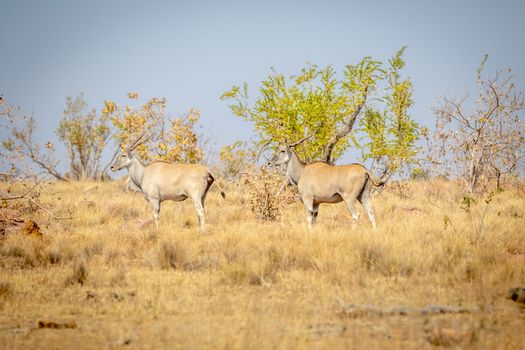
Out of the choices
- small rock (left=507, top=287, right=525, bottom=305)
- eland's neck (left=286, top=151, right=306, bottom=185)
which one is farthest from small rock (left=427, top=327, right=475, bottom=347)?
eland's neck (left=286, top=151, right=306, bottom=185)

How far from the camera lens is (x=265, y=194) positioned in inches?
650

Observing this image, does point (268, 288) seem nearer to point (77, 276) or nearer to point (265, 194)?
point (77, 276)

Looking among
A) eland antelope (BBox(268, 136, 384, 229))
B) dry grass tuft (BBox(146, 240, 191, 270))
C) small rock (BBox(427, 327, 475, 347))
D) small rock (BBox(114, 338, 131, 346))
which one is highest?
eland antelope (BBox(268, 136, 384, 229))

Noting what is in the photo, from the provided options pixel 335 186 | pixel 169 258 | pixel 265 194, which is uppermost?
pixel 335 186

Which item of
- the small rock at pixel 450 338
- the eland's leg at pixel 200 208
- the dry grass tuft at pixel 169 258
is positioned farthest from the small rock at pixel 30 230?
the small rock at pixel 450 338

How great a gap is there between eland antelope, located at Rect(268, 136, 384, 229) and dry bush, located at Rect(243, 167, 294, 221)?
1.50 meters

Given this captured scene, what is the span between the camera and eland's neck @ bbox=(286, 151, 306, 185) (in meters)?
15.3

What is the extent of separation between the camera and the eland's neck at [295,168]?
50.2 ft

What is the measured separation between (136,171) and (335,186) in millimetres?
5895

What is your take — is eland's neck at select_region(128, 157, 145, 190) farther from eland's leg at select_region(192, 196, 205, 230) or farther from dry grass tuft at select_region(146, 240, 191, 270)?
dry grass tuft at select_region(146, 240, 191, 270)

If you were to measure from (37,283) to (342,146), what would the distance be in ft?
56.5

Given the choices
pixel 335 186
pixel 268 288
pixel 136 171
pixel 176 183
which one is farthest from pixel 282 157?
pixel 268 288

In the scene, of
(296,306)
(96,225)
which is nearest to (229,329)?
(296,306)

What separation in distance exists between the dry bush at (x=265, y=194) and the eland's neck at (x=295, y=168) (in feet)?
3.13
